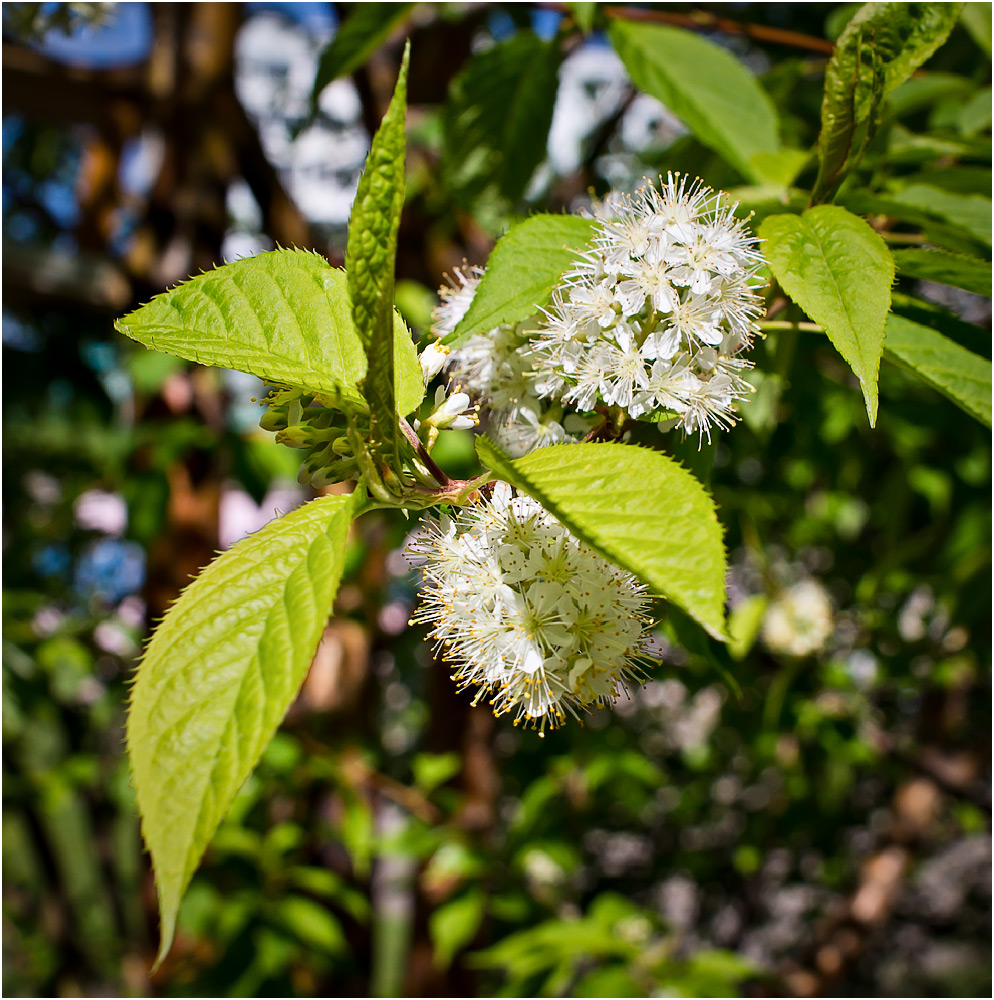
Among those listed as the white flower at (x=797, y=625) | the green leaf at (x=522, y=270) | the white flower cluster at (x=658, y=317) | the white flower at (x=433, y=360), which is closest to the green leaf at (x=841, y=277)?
the white flower cluster at (x=658, y=317)

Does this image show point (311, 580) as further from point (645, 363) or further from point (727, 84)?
point (727, 84)

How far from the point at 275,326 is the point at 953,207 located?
2.07 ft

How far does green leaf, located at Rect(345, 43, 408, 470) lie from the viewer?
40 centimetres

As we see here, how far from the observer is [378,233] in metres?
0.42

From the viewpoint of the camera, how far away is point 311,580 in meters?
0.44

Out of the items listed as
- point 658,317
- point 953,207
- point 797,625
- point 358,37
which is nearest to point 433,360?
point 658,317

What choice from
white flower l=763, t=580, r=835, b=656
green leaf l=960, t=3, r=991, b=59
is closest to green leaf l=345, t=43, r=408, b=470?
green leaf l=960, t=3, r=991, b=59

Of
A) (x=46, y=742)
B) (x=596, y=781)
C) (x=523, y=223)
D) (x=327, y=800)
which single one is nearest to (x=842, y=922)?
(x=596, y=781)

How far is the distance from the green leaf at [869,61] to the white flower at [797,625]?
1644mm

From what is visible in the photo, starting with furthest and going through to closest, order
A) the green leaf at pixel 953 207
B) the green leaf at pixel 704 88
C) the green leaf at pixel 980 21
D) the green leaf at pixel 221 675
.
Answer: the green leaf at pixel 980 21
the green leaf at pixel 704 88
the green leaf at pixel 953 207
the green leaf at pixel 221 675

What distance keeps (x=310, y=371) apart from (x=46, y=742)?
3030mm

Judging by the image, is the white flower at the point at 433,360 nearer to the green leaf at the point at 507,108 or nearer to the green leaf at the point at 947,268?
the green leaf at the point at 947,268

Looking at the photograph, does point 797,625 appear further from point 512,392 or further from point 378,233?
point 378,233

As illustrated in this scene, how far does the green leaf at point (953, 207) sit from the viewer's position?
715mm
